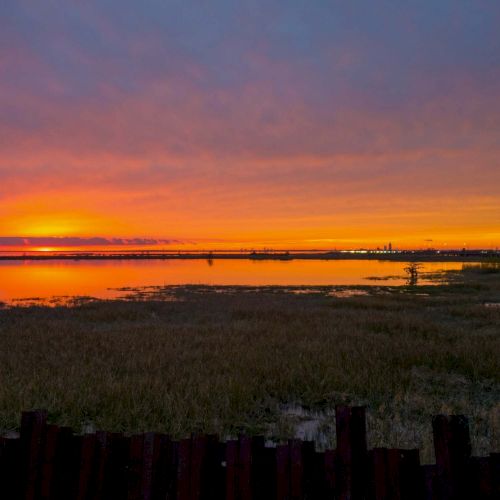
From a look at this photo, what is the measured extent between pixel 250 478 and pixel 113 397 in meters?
5.93

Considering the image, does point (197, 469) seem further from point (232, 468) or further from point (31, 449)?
point (31, 449)

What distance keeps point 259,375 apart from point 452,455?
7187 mm

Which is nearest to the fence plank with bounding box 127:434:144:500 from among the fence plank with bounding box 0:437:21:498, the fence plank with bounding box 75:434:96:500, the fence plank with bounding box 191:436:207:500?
the fence plank with bounding box 75:434:96:500

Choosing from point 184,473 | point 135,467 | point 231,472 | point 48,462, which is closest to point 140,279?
point 48,462

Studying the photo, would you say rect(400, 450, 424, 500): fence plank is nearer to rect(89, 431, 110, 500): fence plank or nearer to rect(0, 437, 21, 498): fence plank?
rect(89, 431, 110, 500): fence plank

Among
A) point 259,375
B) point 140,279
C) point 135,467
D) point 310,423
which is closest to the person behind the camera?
point 135,467

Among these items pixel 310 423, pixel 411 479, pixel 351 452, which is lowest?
pixel 310 423

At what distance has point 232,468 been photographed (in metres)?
3.35

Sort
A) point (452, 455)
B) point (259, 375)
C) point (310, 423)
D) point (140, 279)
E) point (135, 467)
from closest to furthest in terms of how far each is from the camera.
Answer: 1. point (452, 455)
2. point (135, 467)
3. point (310, 423)
4. point (259, 375)
5. point (140, 279)

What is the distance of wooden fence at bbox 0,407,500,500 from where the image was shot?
329cm

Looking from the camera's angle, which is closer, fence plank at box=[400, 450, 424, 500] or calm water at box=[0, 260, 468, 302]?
fence plank at box=[400, 450, 424, 500]

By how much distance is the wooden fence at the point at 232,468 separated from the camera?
3291 mm

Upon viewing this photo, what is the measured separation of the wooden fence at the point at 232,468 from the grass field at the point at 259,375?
3279mm

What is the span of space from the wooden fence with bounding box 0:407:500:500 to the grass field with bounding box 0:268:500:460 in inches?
129
